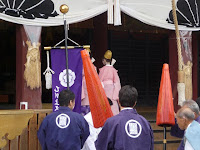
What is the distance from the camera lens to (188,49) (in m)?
9.41

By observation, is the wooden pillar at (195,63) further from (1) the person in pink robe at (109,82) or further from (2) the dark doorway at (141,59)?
(1) the person in pink robe at (109,82)

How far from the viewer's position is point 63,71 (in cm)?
705

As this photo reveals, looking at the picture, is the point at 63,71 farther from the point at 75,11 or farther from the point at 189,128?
the point at 189,128

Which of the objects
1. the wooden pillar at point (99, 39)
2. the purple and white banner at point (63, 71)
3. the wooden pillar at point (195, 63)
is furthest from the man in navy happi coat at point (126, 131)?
the wooden pillar at point (195, 63)

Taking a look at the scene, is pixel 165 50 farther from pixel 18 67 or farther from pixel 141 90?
pixel 18 67

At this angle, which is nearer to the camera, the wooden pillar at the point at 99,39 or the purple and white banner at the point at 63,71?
A: the purple and white banner at the point at 63,71

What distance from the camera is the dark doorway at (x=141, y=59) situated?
11.5m

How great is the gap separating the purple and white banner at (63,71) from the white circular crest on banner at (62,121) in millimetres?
2087

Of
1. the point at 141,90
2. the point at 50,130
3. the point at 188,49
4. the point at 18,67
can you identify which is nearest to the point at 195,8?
the point at 188,49

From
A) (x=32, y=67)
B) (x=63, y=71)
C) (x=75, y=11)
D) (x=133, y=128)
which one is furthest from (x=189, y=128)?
(x=75, y=11)

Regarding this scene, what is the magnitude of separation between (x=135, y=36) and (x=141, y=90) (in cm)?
167

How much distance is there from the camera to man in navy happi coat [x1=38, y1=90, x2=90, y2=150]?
4.87 m

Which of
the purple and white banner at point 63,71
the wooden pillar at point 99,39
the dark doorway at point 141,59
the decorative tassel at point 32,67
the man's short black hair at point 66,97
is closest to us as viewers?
the man's short black hair at point 66,97

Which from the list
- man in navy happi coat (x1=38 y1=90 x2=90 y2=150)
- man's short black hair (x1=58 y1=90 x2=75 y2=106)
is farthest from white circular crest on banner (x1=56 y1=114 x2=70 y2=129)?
man's short black hair (x1=58 y1=90 x2=75 y2=106)
